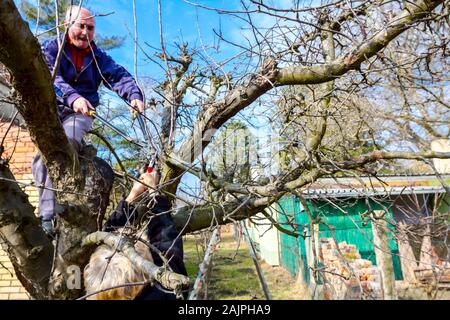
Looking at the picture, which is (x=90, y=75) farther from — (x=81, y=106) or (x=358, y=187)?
(x=358, y=187)

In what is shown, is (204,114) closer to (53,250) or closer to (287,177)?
(287,177)

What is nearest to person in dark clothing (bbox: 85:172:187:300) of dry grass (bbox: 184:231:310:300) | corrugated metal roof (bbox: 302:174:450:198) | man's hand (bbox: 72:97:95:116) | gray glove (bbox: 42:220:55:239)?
gray glove (bbox: 42:220:55:239)

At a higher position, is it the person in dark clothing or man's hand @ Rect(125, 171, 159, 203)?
man's hand @ Rect(125, 171, 159, 203)

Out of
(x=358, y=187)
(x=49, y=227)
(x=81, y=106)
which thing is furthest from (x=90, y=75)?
(x=358, y=187)

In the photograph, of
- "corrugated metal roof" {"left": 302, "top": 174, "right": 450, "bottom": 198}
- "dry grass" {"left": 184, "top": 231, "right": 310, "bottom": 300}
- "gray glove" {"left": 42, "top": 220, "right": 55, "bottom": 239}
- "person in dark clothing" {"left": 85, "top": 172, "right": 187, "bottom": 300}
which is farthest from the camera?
"dry grass" {"left": 184, "top": 231, "right": 310, "bottom": 300}

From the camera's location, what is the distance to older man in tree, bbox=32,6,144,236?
7.17 feet

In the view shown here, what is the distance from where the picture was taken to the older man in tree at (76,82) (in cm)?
219

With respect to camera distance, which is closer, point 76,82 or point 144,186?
point 144,186

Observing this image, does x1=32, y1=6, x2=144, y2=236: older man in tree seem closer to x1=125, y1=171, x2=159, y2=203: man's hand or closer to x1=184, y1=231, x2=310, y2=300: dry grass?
x1=125, y1=171, x2=159, y2=203: man's hand

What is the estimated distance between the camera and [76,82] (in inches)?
96.1

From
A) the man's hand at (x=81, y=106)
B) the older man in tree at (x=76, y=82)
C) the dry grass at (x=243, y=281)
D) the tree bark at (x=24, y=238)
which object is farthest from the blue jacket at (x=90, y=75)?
the dry grass at (x=243, y=281)

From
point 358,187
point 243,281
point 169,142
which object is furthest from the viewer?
point 243,281

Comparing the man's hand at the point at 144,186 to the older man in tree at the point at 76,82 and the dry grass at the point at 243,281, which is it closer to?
the older man in tree at the point at 76,82
